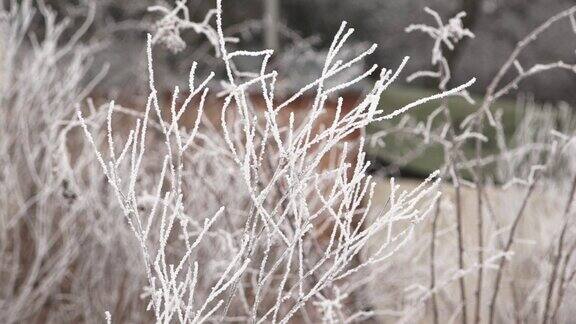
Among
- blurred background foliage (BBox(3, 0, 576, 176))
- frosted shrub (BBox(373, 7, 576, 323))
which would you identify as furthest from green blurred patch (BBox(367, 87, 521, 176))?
frosted shrub (BBox(373, 7, 576, 323))

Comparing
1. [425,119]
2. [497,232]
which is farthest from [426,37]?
[497,232]

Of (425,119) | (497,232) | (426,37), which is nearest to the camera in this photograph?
(497,232)

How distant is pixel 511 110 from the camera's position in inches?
402

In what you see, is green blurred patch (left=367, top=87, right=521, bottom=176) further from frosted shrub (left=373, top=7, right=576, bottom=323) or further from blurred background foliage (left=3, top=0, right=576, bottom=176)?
frosted shrub (left=373, top=7, right=576, bottom=323)

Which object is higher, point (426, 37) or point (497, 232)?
point (426, 37)

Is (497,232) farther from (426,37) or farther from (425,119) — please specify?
(426,37)

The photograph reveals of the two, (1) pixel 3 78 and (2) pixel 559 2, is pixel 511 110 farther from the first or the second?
(1) pixel 3 78

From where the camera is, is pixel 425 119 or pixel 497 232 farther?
pixel 425 119

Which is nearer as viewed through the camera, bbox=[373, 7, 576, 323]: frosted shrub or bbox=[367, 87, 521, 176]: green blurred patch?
bbox=[373, 7, 576, 323]: frosted shrub

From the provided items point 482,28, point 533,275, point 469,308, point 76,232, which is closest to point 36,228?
point 76,232

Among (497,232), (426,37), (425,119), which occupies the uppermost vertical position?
(426,37)

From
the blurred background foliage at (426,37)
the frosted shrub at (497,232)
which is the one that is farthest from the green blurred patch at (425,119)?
the frosted shrub at (497,232)

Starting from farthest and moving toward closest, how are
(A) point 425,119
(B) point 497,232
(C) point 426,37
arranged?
(C) point 426,37
(A) point 425,119
(B) point 497,232

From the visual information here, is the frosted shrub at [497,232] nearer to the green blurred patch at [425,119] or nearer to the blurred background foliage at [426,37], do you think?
the green blurred patch at [425,119]
